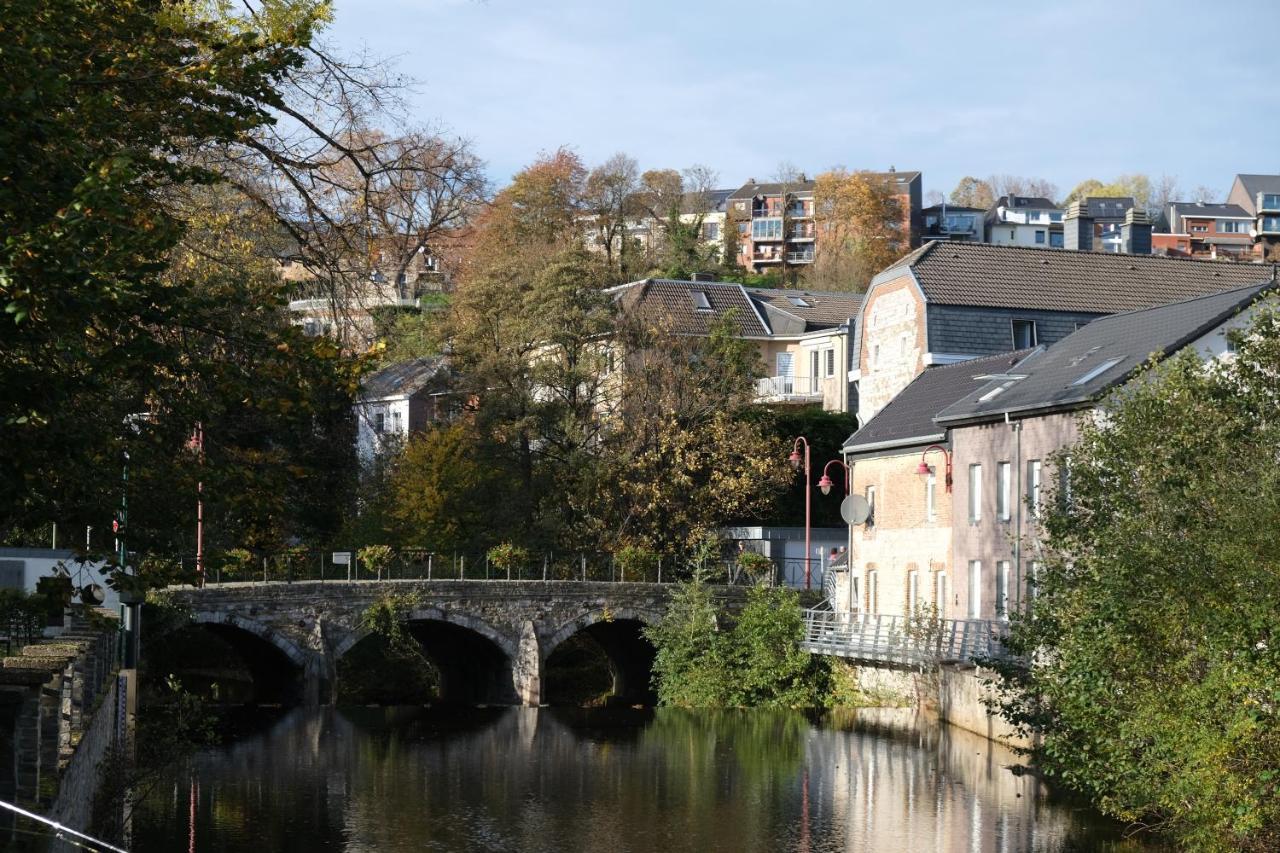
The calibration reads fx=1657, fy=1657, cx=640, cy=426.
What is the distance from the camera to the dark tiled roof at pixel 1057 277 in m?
43.7

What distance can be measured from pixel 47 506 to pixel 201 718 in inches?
317

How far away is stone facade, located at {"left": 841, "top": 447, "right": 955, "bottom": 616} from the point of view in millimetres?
34969

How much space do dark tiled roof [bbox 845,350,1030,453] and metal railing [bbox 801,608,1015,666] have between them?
3958 millimetres

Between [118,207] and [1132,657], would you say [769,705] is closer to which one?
[1132,657]

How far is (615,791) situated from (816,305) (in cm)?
4003

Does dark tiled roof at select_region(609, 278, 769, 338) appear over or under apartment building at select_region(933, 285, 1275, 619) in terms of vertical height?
A: over

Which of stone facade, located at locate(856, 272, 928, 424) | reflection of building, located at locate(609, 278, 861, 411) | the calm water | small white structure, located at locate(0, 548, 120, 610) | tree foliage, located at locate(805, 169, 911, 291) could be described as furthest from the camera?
tree foliage, located at locate(805, 169, 911, 291)

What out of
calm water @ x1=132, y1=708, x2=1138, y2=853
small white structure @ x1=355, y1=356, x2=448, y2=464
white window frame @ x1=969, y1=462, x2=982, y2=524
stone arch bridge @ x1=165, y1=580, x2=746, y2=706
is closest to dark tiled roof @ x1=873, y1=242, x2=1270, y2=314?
stone arch bridge @ x1=165, y1=580, x2=746, y2=706

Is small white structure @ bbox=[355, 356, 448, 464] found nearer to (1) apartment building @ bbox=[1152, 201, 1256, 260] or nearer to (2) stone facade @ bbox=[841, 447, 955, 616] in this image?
(2) stone facade @ bbox=[841, 447, 955, 616]

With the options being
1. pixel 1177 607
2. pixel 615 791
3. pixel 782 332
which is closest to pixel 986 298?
pixel 782 332

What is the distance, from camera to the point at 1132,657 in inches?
714

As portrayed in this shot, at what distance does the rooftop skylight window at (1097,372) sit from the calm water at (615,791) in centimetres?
654

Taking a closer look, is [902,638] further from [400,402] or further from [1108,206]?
[1108,206]

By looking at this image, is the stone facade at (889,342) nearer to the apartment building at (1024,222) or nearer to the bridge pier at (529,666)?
the bridge pier at (529,666)
